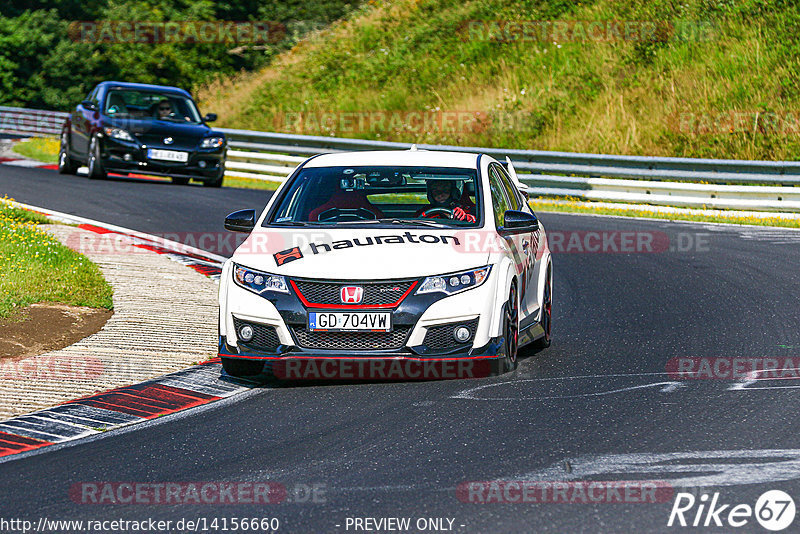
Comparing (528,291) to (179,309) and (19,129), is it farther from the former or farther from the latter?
(19,129)

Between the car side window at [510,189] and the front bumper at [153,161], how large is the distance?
12.4 m

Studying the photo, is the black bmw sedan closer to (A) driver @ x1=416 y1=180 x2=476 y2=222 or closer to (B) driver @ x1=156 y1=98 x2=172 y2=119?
(B) driver @ x1=156 y1=98 x2=172 y2=119

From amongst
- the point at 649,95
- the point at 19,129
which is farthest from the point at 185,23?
the point at 649,95

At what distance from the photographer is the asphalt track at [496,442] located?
527 centimetres

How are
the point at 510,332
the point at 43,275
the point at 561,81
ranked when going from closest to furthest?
the point at 510,332 < the point at 43,275 < the point at 561,81

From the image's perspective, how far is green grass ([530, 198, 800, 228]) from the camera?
64.2ft

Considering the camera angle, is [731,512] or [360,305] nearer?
[731,512]

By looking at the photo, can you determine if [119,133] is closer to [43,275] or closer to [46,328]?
[43,275]

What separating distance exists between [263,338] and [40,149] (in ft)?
87.7

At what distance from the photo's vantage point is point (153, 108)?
22469 mm

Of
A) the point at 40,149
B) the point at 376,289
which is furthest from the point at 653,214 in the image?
the point at 40,149

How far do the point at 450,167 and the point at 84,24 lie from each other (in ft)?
183

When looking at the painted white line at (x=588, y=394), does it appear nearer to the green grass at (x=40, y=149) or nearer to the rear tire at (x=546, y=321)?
the rear tire at (x=546, y=321)

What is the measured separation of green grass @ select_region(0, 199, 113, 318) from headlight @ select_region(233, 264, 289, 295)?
2.61 metres
